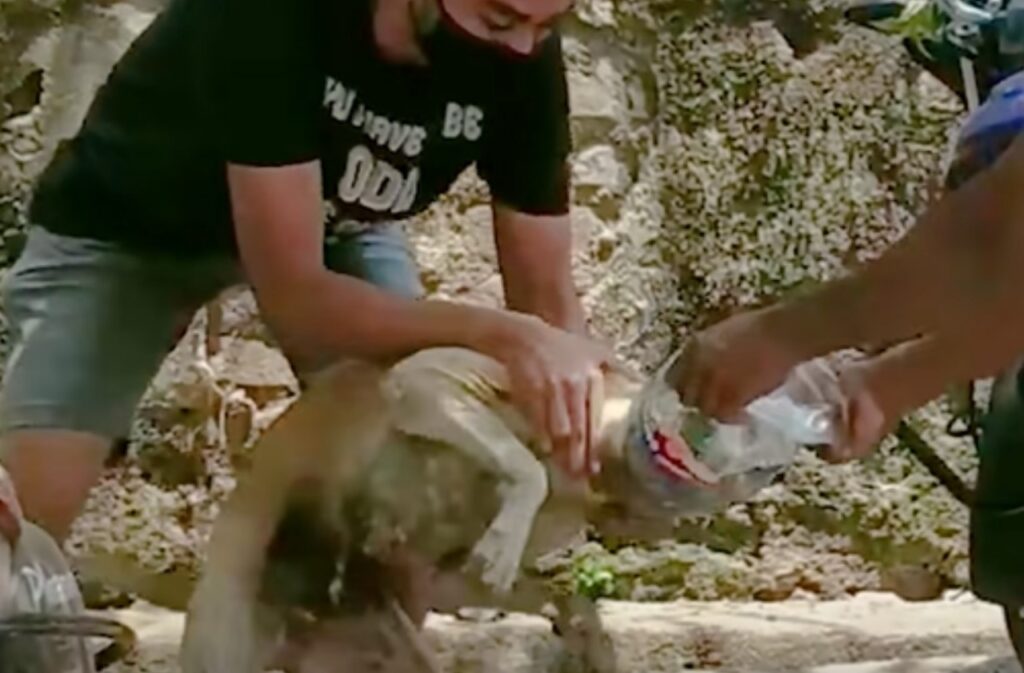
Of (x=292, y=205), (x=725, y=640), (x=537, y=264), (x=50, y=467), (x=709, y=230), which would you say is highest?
(x=292, y=205)

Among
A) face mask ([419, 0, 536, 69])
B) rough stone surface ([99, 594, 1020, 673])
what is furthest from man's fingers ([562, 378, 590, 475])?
rough stone surface ([99, 594, 1020, 673])

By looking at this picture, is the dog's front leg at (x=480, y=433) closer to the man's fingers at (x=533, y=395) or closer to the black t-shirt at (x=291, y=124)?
the man's fingers at (x=533, y=395)

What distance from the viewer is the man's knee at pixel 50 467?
1490 mm

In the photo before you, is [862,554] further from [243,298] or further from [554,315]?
[554,315]

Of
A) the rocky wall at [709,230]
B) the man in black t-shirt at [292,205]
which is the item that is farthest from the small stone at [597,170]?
the man in black t-shirt at [292,205]

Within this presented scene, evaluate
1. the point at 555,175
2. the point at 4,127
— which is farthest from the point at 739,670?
the point at 4,127

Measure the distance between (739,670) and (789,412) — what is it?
0.93 meters

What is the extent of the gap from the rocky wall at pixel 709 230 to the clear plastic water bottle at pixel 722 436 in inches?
38.3

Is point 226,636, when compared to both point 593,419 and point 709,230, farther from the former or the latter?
point 709,230

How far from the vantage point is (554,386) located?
4.33 feet

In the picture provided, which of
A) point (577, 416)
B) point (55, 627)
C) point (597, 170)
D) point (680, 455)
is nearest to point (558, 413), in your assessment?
point (577, 416)

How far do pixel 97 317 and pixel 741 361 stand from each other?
0.57 meters

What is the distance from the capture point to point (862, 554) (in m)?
2.36

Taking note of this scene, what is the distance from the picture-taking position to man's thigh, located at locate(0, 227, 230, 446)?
1.50m
